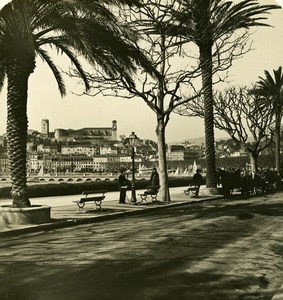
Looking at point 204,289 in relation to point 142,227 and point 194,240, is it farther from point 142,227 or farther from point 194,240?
point 142,227

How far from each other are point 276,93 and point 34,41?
2873cm

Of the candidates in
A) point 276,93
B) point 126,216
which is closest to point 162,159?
point 126,216

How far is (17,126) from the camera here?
13844 mm

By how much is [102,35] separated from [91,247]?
636cm

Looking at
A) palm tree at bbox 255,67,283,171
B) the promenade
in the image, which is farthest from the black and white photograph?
palm tree at bbox 255,67,283,171

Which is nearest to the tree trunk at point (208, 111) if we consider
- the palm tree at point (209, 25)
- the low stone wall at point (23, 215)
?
the palm tree at point (209, 25)

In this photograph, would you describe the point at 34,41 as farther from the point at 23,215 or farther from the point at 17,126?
the point at 23,215

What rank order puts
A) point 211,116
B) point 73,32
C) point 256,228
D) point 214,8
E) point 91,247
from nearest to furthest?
point 91,247 → point 256,228 → point 73,32 → point 214,8 → point 211,116

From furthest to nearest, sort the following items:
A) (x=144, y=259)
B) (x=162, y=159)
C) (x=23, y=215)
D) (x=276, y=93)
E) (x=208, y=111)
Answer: (x=276, y=93) < (x=208, y=111) < (x=162, y=159) < (x=23, y=215) < (x=144, y=259)

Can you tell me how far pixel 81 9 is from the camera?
13164 millimetres

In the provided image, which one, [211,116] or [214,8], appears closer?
[214,8]

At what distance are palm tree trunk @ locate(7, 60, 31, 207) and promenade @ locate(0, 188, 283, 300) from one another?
1.35 m

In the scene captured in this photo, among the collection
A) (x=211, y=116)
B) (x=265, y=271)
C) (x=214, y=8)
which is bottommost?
(x=265, y=271)

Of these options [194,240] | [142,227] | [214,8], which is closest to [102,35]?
[142,227]
